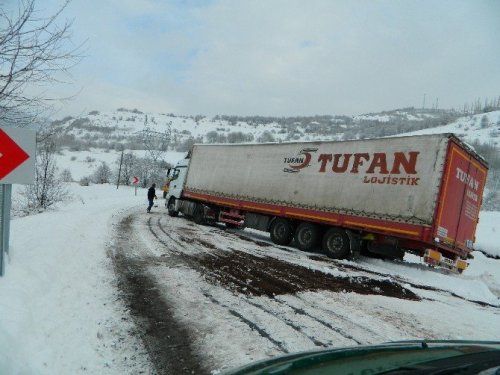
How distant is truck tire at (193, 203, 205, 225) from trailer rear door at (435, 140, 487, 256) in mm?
11497

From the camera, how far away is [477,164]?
39.3ft

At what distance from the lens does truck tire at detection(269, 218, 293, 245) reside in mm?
14586

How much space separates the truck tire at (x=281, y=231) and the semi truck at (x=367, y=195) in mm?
39

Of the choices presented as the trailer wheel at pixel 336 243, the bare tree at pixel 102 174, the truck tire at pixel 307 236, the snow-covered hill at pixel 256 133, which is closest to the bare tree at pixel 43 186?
the truck tire at pixel 307 236

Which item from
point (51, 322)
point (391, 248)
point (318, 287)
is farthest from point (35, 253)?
point (391, 248)

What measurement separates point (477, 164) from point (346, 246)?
189 inches

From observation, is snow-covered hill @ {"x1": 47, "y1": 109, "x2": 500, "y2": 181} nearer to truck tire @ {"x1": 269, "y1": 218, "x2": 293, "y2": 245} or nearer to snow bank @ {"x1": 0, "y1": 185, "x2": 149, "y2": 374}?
truck tire @ {"x1": 269, "y1": 218, "x2": 293, "y2": 245}

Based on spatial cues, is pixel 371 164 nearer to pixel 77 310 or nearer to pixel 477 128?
pixel 77 310

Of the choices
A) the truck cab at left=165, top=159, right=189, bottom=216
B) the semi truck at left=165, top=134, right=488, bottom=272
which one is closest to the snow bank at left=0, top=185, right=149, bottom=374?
the semi truck at left=165, top=134, right=488, bottom=272

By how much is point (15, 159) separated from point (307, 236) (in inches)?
402

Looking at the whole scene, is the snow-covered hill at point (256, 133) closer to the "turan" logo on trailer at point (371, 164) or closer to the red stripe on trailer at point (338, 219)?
the red stripe on trailer at point (338, 219)

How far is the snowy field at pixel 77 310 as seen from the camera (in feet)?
12.2

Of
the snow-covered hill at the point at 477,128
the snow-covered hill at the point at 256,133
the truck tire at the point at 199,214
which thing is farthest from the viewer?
the snow-covered hill at the point at 477,128

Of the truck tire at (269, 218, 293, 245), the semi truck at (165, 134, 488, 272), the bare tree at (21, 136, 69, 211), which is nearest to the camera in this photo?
the semi truck at (165, 134, 488, 272)
